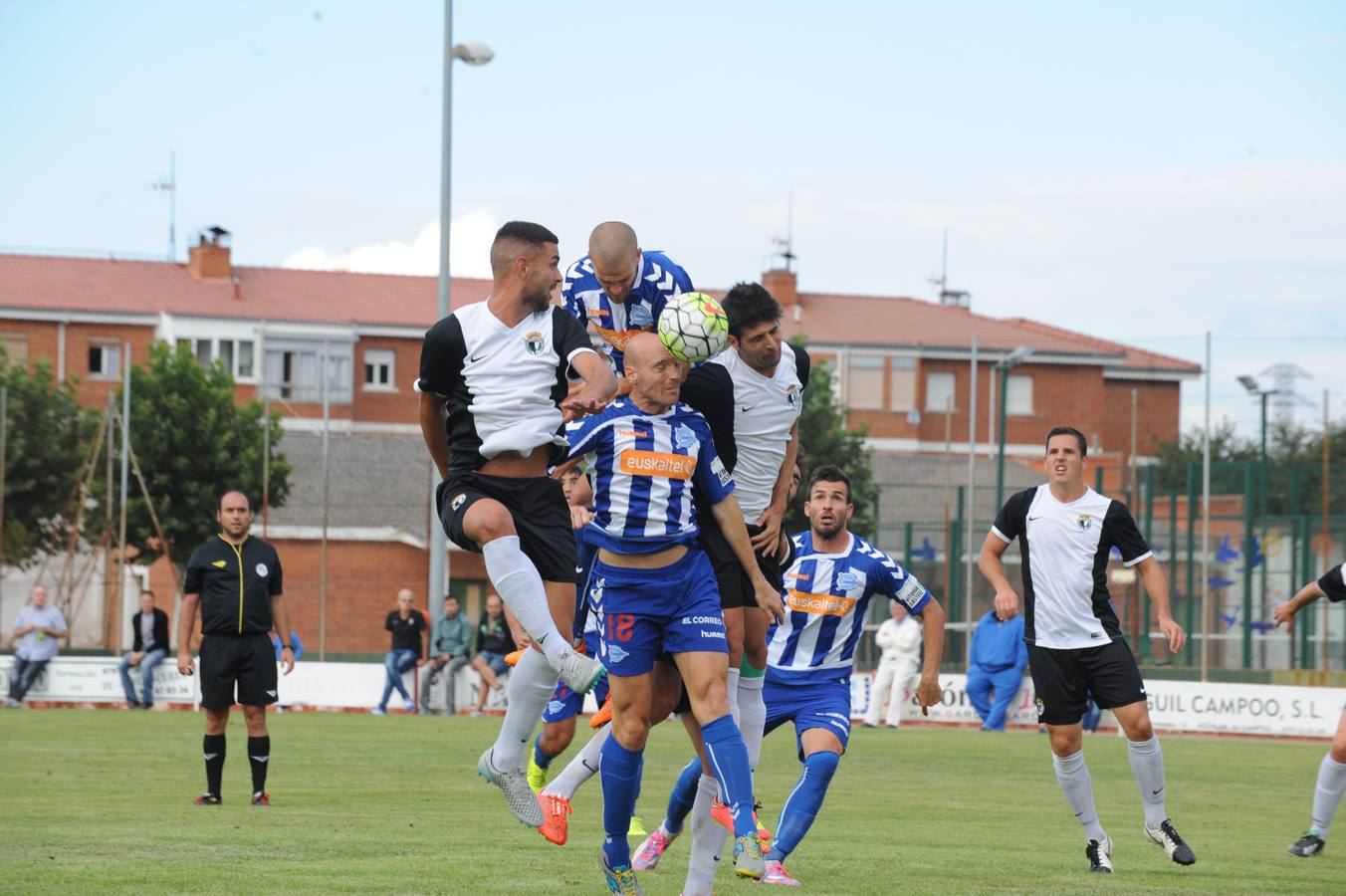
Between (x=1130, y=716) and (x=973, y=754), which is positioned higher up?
(x=1130, y=716)

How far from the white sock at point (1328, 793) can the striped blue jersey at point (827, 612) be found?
3.30 m

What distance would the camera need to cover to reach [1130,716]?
1119 centimetres

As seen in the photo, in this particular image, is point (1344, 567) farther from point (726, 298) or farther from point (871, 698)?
point (871, 698)

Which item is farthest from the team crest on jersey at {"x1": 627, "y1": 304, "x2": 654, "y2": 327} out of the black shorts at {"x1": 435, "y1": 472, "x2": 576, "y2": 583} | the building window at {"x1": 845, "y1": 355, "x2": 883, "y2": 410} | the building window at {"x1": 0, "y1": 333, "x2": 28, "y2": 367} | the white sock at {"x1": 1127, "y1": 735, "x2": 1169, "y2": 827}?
the building window at {"x1": 845, "y1": 355, "x2": 883, "y2": 410}

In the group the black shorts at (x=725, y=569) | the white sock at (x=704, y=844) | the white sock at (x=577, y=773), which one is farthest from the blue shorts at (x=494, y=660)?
the white sock at (x=704, y=844)

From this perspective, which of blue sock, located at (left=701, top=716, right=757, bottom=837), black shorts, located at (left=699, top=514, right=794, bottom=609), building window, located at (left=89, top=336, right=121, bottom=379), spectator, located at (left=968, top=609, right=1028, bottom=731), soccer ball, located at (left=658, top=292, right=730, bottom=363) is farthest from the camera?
building window, located at (left=89, top=336, right=121, bottom=379)

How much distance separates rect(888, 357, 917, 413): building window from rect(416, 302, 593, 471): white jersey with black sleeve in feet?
188

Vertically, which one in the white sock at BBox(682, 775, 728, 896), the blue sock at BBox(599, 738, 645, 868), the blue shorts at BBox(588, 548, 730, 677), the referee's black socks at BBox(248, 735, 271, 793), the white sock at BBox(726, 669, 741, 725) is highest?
the blue shorts at BBox(588, 548, 730, 677)

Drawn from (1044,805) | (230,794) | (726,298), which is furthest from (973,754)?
(726,298)

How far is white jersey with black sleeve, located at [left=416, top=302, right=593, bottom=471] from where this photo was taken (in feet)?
28.1

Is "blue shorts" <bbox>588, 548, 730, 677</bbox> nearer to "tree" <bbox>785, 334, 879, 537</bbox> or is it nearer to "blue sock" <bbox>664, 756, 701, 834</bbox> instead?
"blue sock" <bbox>664, 756, 701, 834</bbox>

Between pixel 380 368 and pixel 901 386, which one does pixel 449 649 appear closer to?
pixel 380 368

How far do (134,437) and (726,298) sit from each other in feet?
128

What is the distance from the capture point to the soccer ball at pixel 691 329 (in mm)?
8172
